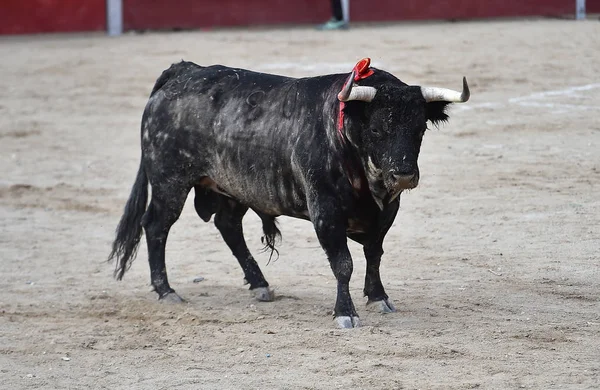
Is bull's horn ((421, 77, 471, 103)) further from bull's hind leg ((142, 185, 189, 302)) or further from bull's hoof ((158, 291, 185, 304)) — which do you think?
bull's hoof ((158, 291, 185, 304))

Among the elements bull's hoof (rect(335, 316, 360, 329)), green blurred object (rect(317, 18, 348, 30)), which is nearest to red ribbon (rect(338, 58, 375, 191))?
bull's hoof (rect(335, 316, 360, 329))

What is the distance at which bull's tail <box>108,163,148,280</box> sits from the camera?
807 centimetres

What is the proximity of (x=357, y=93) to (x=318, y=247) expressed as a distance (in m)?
2.64

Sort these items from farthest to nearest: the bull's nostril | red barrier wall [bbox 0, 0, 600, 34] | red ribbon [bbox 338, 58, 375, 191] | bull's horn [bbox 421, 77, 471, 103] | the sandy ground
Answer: red barrier wall [bbox 0, 0, 600, 34] → red ribbon [bbox 338, 58, 375, 191] → bull's horn [bbox 421, 77, 471, 103] → the bull's nostril → the sandy ground

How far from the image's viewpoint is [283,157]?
7.07 metres

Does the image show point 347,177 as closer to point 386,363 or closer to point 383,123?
point 383,123

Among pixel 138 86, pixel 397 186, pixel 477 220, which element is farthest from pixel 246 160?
pixel 138 86

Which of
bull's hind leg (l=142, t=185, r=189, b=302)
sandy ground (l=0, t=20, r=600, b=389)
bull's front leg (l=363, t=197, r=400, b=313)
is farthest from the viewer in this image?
bull's hind leg (l=142, t=185, r=189, b=302)

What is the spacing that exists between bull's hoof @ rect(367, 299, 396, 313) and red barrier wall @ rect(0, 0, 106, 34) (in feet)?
34.1

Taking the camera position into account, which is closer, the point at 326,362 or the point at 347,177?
the point at 326,362

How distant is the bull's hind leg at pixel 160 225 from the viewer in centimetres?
771

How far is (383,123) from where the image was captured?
6453mm

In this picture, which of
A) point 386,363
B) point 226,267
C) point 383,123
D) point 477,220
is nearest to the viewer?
point 386,363

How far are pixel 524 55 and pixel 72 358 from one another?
8871 mm
